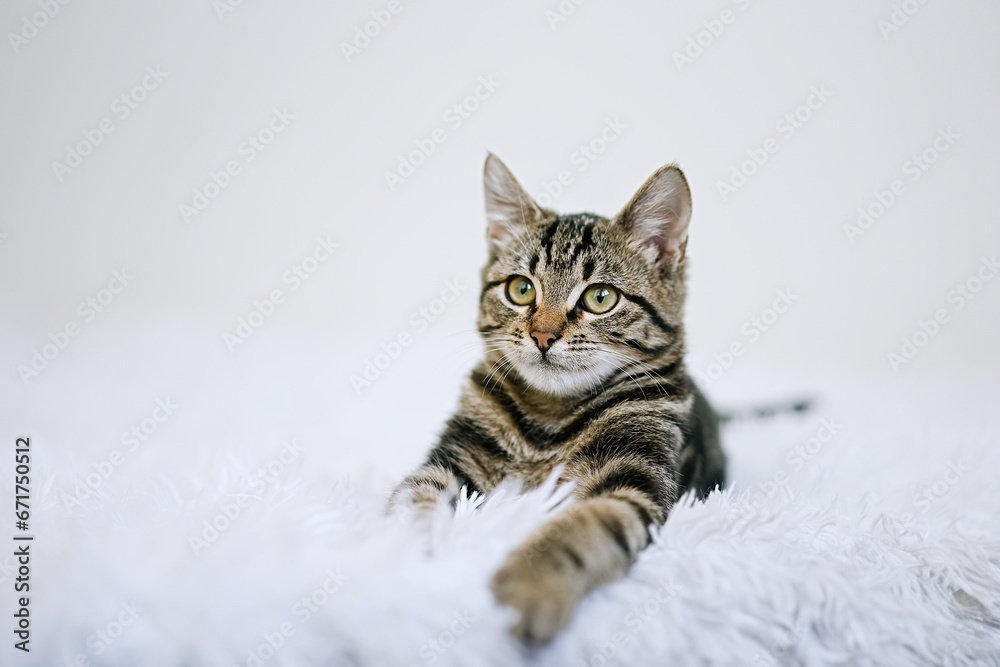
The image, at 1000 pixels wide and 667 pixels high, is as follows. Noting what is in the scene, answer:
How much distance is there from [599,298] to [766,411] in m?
1.12

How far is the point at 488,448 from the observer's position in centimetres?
108

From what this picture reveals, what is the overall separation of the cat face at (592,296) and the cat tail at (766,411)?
0.87 meters

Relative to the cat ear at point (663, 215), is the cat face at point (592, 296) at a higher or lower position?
lower

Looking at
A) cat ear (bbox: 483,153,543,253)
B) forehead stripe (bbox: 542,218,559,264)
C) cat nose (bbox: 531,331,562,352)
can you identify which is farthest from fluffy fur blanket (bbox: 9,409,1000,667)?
cat ear (bbox: 483,153,543,253)

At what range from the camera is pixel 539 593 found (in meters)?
0.59

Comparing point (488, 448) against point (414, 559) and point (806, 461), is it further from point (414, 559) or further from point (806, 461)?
point (806, 461)

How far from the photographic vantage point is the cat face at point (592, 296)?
1020 mm

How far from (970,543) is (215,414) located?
1702mm
